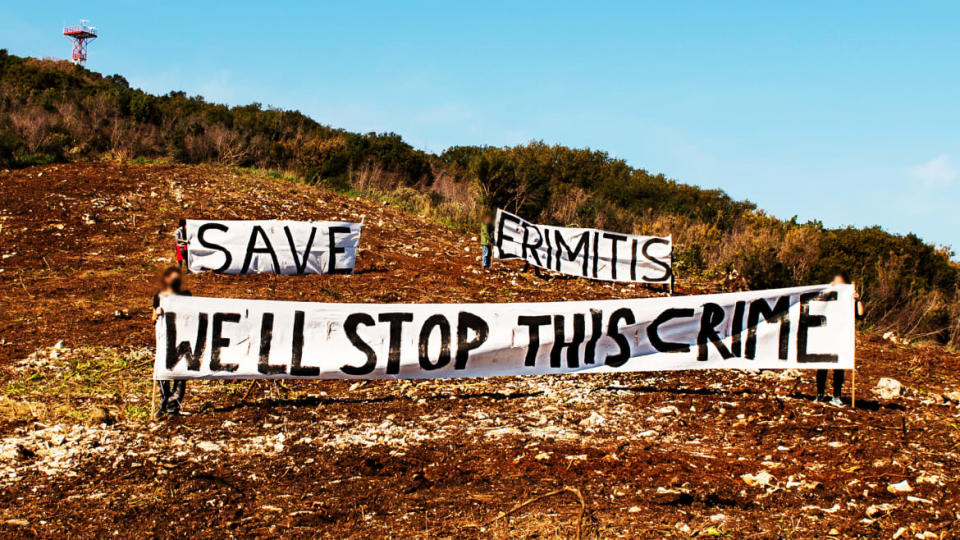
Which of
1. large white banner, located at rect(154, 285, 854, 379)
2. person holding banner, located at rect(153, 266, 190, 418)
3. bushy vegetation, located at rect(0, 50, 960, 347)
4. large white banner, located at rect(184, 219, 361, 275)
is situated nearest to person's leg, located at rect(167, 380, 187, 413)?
person holding banner, located at rect(153, 266, 190, 418)

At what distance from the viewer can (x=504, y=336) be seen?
7602mm

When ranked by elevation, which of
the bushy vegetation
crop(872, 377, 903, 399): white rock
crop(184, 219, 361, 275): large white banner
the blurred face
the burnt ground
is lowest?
the burnt ground

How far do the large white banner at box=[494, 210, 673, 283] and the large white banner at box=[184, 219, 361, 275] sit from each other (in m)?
3.45

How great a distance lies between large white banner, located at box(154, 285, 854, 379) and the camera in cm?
714

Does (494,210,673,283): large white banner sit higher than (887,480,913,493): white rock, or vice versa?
(494,210,673,283): large white banner

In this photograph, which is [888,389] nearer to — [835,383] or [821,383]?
[835,383]

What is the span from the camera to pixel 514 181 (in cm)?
2377

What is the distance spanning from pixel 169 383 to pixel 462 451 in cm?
309

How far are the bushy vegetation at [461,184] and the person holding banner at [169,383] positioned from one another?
12430mm

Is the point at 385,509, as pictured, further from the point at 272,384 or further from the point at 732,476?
the point at 272,384

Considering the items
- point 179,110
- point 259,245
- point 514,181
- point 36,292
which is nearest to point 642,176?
point 514,181

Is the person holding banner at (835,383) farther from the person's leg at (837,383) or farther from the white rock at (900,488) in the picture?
the white rock at (900,488)

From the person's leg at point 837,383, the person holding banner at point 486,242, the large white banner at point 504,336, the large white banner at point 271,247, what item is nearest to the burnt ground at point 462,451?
the person's leg at point 837,383

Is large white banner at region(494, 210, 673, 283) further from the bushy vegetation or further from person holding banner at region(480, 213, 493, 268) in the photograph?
the bushy vegetation
